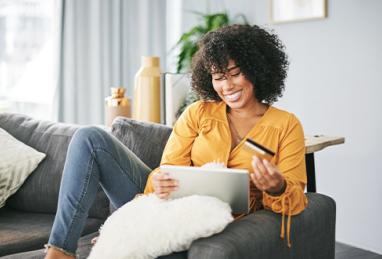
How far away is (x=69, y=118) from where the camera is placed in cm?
402

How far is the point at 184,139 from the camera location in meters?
1.90

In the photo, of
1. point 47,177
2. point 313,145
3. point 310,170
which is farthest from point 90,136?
point 310,170

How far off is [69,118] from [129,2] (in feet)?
3.23

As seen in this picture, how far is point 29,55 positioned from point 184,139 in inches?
89.7

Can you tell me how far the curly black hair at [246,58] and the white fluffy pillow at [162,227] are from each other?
509mm

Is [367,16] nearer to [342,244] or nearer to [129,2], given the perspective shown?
[342,244]

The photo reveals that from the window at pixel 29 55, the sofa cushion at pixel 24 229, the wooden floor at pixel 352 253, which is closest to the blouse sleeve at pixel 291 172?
the sofa cushion at pixel 24 229

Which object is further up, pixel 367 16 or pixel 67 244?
pixel 367 16

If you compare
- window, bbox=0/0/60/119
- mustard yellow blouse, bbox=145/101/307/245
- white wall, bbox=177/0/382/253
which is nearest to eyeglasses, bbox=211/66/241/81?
mustard yellow blouse, bbox=145/101/307/245

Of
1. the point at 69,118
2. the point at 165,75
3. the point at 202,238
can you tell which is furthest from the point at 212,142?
the point at 69,118

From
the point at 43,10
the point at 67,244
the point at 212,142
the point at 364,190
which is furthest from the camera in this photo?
the point at 43,10

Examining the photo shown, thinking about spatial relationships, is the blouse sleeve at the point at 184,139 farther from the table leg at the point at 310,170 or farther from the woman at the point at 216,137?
the table leg at the point at 310,170

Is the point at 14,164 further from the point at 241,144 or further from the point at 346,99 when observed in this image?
the point at 346,99

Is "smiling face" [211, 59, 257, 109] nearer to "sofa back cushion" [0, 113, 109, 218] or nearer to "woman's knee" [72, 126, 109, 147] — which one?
"woman's knee" [72, 126, 109, 147]
